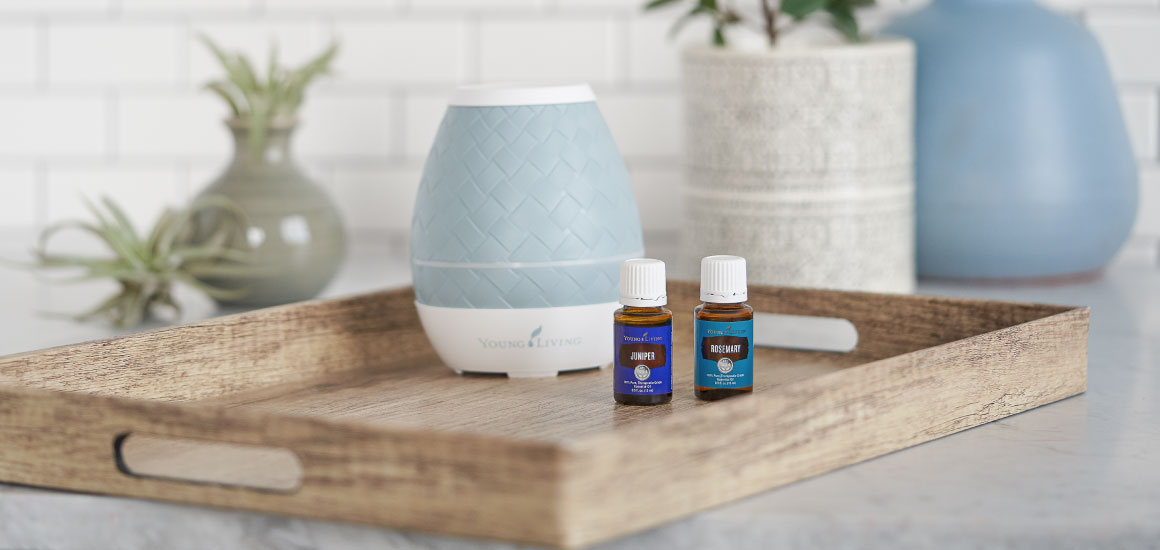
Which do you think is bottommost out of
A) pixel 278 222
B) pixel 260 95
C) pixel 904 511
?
pixel 904 511

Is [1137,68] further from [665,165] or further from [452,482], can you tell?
[452,482]

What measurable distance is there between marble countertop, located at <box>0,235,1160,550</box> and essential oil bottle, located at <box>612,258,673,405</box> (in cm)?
14

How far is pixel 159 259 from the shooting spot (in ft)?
3.85

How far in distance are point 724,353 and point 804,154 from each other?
17.4 inches

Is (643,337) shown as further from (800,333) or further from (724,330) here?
(800,333)

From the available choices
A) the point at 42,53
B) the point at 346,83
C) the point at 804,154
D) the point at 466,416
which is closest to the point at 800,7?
the point at 804,154

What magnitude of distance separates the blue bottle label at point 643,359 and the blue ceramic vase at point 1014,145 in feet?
2.10

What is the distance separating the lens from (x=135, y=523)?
→ 63 centimetres

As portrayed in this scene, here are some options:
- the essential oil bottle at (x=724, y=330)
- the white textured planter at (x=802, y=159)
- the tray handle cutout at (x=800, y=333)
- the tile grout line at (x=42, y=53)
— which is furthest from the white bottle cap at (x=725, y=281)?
the tile grout line at (x=42, y=53)

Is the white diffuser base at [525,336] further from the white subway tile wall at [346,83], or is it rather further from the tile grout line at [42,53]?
the tile grout line at [42,53]

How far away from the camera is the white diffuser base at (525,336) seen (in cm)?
84

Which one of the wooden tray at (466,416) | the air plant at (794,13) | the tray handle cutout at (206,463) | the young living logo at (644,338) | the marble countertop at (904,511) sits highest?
the air plant at (794,13)

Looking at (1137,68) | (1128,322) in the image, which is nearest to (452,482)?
(1128,322)

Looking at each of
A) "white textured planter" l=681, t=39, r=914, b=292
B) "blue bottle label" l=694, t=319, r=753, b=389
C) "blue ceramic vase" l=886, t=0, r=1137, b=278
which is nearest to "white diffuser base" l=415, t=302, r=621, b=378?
"blue bottle label" l=694, t=319, r=753, b=389
